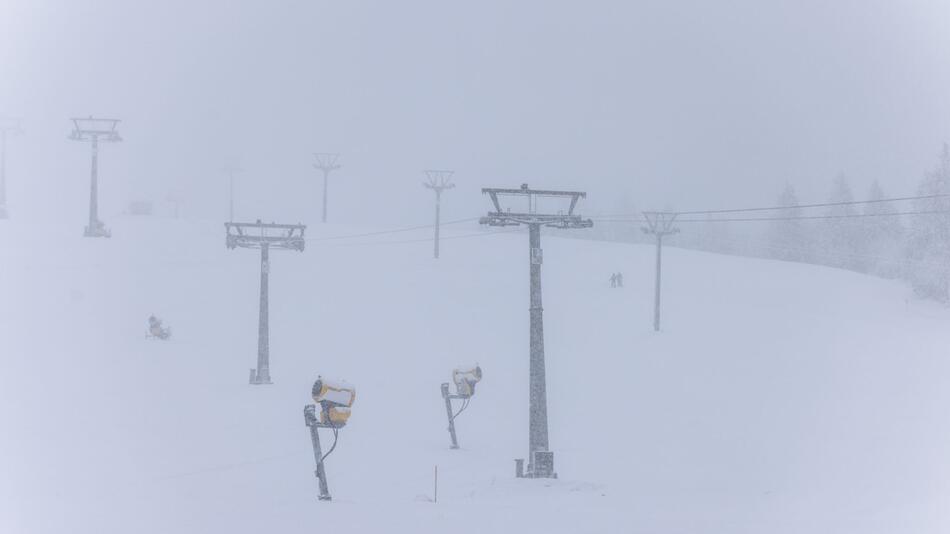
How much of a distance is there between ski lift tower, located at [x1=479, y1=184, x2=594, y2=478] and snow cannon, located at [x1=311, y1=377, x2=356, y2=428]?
5386 millimetres

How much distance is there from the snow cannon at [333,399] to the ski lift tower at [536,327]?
539 cm

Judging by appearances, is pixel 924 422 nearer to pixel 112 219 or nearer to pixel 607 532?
pixel 607 532

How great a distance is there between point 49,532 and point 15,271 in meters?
37.6

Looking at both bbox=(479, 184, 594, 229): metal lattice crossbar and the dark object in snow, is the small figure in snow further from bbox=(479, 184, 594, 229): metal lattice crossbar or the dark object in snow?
bbox=(479, 184, 594, 229): metal lattice crossbar

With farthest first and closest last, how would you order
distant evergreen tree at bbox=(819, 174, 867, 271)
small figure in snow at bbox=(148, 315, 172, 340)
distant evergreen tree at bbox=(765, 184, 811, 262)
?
1. distant evergreen tree at bbox=(765, 184, 811, 262)
2. distant evergreen tree at bbox=(819, 174, 867, 271)
3. small figure in snow at bbox=(148, 315, 172, 340)

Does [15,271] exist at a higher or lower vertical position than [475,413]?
higher

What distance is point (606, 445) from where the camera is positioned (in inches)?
1069

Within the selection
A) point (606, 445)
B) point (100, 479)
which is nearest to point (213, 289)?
point (606, 445)

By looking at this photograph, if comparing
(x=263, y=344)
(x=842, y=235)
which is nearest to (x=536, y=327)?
(x=263, y=344)

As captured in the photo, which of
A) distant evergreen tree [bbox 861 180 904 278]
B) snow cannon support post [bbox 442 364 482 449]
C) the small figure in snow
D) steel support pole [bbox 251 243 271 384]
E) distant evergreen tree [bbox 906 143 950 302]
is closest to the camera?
snow cannon support post [bbox 442 364 482 449]

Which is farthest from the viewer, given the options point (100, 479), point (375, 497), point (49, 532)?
point (100, 479)

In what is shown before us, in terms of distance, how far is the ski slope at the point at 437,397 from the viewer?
14188mm

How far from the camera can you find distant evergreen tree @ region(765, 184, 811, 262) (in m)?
90.9

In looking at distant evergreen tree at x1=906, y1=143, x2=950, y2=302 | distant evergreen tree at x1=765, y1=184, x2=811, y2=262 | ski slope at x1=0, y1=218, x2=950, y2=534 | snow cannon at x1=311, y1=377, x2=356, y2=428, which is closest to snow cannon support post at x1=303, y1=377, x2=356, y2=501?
snow cannon at x1=311, y1=377, x2=356, y2=428
